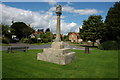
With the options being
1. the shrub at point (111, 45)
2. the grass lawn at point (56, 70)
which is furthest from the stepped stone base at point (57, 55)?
the shrub at point (111, 45)

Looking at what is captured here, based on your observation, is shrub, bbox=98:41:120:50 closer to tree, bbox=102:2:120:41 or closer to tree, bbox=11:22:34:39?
tree, bbox=102:2:120:41

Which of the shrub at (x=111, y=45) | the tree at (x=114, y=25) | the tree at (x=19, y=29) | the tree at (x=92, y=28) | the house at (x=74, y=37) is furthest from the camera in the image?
the house at (x=74, y=37)

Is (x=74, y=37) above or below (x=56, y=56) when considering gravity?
above

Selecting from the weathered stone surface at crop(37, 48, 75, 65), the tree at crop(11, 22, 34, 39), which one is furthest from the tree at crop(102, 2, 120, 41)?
the tree at crop(11, 22, 34, 39)

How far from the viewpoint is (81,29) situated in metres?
38.6

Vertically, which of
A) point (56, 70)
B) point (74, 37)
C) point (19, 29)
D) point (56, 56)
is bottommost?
point (56, 70)

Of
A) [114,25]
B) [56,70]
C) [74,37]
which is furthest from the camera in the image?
[74,37]

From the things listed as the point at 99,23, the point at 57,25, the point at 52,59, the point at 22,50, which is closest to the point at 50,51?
the point at 52,59

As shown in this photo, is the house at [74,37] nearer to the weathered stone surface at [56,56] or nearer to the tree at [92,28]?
the tree at [92,28]

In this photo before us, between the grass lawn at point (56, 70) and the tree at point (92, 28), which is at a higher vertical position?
the tree at point (92, 28)

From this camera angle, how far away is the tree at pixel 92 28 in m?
34.7

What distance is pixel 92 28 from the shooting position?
3556cm

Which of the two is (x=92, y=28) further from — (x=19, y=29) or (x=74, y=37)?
(x=74, y=37)

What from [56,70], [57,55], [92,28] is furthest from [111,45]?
[56,70]
